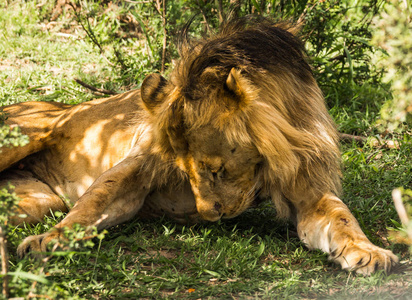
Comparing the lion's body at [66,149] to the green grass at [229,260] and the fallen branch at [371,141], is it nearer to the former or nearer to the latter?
the green grass at [229,260]

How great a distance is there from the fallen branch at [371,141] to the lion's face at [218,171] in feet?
6.60

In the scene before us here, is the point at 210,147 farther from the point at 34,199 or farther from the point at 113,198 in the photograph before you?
the point at 34,199

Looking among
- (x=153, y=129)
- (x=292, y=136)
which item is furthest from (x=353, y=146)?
(x=153, y=129)

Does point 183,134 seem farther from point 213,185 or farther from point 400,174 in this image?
point 400,174

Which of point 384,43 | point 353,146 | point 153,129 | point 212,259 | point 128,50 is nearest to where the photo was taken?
point 384,43

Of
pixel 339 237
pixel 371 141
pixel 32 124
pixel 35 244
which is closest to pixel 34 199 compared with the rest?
pixel 32 124

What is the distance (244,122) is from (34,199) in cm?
172

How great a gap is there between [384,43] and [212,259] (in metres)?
1.52

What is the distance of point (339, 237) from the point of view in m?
2.85

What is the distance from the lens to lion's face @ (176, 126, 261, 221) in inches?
116

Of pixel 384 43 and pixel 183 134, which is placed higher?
pixel 384 43

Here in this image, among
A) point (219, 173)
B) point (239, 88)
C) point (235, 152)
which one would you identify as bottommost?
point (219, 173)

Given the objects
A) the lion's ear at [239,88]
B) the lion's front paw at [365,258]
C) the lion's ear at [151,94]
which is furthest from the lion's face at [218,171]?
the lion's front paw at [365,258]

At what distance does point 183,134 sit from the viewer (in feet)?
9.86
